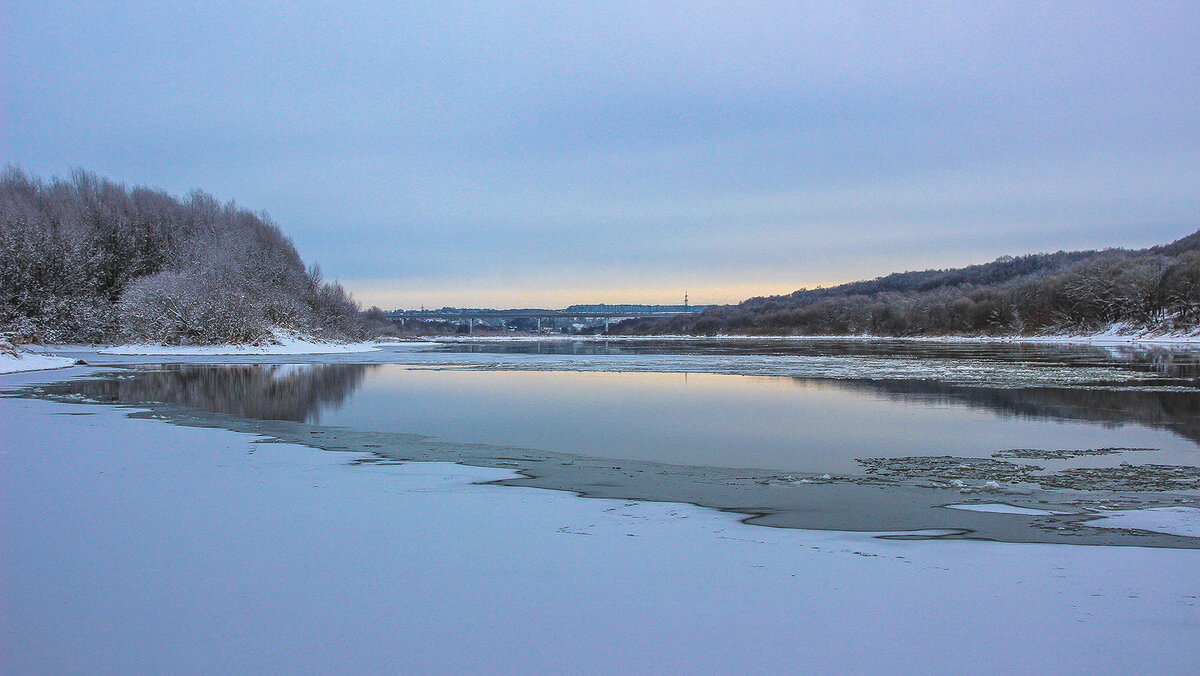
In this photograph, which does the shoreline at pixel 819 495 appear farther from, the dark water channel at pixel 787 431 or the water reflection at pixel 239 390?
the water reflection at pixel 239 390

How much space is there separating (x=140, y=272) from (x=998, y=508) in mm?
79714

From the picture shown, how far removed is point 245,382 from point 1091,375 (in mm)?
32185

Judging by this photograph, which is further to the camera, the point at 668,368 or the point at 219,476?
the point at 668,368

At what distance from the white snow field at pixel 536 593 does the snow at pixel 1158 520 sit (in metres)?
1.02

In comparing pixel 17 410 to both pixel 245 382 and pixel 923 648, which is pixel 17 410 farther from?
pixel 923 648

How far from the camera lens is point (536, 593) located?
501 cm

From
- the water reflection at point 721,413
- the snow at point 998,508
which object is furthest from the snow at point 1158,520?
the water reflection at point 721,413

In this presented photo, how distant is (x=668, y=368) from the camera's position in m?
36.2

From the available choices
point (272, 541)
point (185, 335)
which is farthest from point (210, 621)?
point (185, 335)

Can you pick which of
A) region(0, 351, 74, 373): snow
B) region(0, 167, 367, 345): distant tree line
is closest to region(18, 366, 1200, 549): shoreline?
region(0, 351, 74, 373): snow

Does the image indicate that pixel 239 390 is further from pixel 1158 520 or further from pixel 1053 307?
pixel 1053 307

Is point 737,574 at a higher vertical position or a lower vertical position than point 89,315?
lower

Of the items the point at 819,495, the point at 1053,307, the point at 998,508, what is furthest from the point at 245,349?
the point at 1053,307

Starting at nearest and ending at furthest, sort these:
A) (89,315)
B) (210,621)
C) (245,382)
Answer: (210,621)
(245,382)
(89,315)
